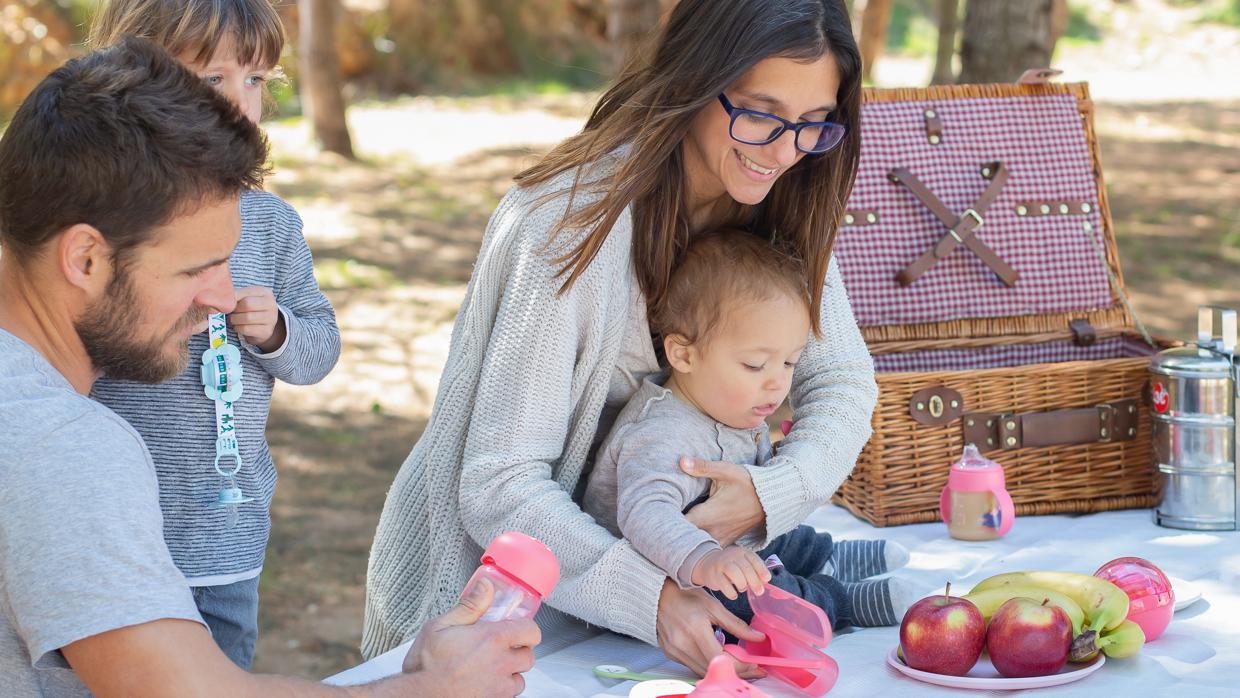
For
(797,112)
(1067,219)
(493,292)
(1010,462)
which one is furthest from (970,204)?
(493,292)

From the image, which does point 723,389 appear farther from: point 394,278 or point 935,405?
point 394,278

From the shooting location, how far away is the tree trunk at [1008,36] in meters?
5.08

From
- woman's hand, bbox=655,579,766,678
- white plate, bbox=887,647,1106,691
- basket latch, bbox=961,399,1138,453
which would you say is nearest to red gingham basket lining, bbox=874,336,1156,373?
basket latch, bbox=961,399,1138,453

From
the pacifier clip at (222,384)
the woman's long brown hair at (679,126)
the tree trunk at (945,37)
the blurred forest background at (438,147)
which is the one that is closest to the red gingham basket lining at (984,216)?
the blurred forest background at (438,147)

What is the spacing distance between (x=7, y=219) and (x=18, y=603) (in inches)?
17.5

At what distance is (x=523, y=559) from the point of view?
5.34ft

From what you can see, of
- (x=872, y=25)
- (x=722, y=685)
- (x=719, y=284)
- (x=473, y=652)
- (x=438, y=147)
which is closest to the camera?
(x=473, y=652)

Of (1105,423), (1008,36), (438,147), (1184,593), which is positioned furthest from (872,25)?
(1184,593)

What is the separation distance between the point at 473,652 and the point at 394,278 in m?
6.11

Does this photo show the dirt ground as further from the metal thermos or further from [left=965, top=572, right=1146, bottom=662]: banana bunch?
the metal thermos

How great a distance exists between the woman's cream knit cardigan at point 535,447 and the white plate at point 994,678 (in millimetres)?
341

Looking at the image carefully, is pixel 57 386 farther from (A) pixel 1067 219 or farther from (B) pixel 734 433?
(A) pixel 1067 219

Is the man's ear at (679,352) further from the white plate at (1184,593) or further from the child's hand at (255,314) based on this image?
the white plate at (1184,593)

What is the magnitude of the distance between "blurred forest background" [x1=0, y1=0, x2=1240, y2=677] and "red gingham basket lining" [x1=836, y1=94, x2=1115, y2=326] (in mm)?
838
